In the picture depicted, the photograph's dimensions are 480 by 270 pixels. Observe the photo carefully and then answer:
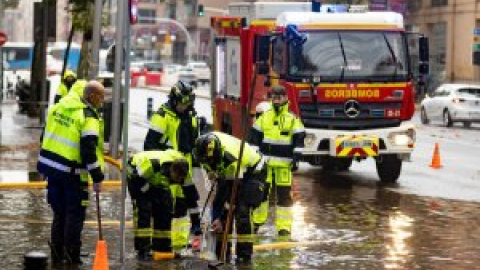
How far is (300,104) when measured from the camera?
802 inches

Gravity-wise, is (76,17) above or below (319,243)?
above

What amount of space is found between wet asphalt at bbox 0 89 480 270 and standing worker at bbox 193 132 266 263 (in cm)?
32

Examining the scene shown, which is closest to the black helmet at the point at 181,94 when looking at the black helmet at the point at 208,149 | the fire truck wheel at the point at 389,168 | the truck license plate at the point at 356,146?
the black helmet at the point at 208,149

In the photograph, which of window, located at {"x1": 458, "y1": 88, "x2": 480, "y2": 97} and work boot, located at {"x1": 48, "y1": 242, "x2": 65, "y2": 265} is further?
window, located at {"x1": 458, "y1": 88, "x2": 480, "y2": 97}

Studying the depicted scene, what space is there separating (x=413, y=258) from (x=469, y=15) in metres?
52.4

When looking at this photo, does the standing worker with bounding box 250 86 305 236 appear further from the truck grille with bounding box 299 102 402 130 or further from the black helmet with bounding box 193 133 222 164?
the truck grille with bounding box 299 102 402 130

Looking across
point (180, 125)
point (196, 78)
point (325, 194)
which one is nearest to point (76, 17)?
point (325, 194)

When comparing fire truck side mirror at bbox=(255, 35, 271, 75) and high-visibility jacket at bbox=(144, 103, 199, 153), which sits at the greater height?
fire truck side mirror at bbox=(255, 35, 271, 75)

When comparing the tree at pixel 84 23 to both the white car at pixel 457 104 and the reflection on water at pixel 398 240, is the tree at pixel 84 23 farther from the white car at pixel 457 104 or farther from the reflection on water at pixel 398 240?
the white car at pixel 457 104

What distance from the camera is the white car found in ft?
136

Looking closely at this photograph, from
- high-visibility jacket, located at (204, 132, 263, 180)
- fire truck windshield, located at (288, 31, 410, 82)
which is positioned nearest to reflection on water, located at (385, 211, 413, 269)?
high-visibility jacket, located at (204, 132, 263, 180)

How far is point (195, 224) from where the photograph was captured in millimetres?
12312

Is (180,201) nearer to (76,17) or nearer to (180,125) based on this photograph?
(180,125)

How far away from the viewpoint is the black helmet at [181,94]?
12.9 metres
